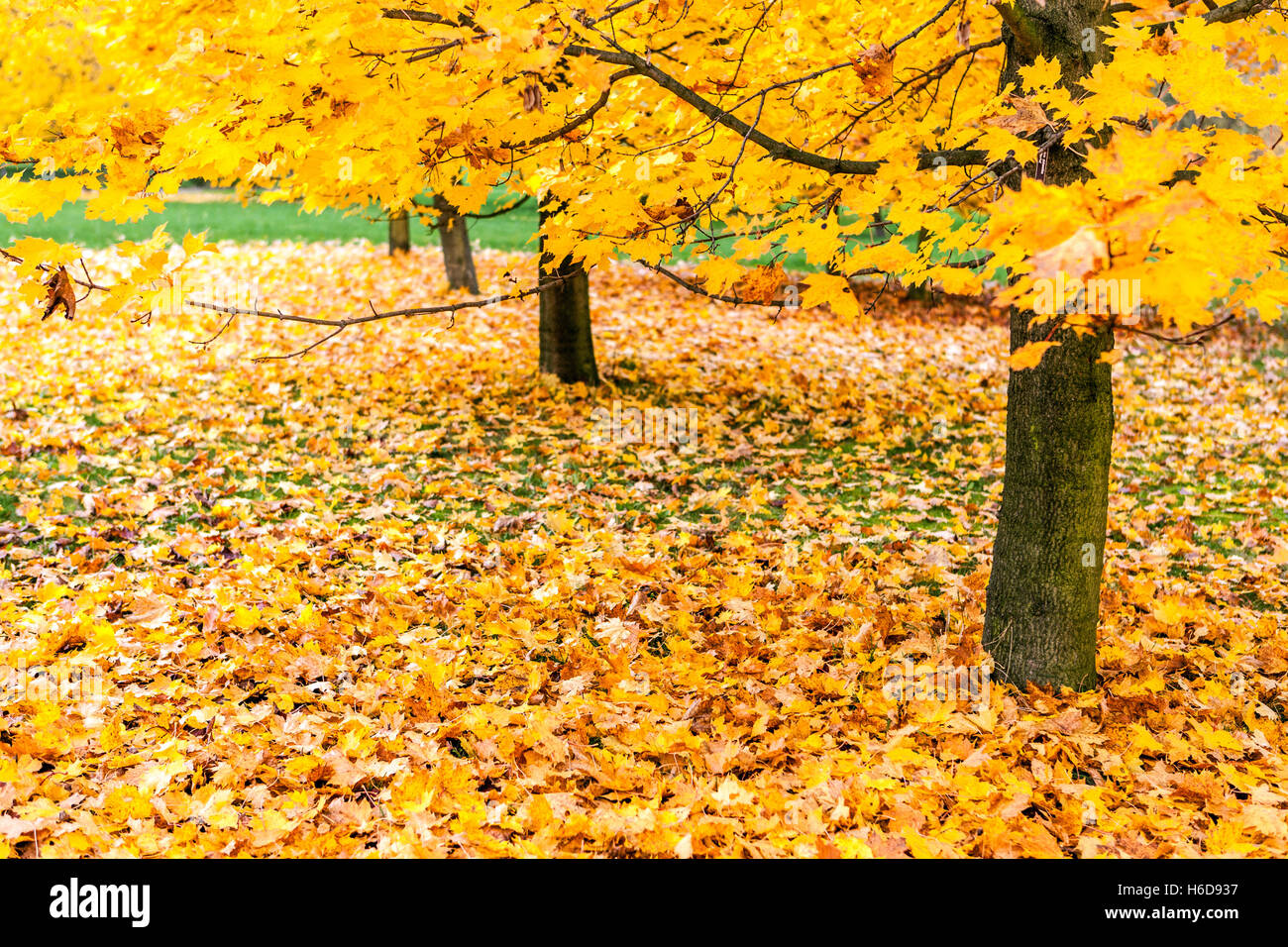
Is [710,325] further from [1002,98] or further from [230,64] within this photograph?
[230,64]

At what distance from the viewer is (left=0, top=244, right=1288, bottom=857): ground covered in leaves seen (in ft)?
10.3

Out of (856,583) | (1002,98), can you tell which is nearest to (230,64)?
(1002,98)

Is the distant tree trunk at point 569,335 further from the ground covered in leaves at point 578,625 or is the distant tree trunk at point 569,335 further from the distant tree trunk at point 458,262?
the distant tree trunk at point 458,262

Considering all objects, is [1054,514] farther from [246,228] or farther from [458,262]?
[246,228]

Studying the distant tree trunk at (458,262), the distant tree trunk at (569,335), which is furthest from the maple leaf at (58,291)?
the distant tree trunk at (458,262)

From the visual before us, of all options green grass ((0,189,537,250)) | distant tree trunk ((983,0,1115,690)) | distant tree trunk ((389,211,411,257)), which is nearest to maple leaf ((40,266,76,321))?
distant tree trunk ((983,0,1115,690))

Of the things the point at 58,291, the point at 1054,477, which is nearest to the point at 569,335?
the point at 1054,477

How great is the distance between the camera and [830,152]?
14.8 ft

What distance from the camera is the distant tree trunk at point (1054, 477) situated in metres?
3.59

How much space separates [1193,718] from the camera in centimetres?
390

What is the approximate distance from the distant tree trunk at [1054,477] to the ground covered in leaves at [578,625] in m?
0.19

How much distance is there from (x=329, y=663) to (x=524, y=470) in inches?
119

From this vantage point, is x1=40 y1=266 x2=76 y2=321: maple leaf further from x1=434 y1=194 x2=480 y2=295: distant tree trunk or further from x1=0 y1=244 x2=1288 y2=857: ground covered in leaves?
x1=434 y1=194 x2=480 y2=295: distant tree trunk

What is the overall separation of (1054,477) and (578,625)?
2.26 meters
